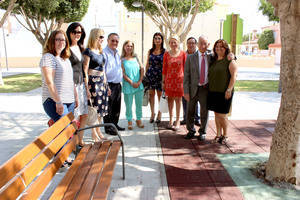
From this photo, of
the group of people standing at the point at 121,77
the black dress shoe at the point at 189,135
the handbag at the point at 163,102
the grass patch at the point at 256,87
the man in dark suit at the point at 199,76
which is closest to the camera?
the group of people standing at the point at 121,77

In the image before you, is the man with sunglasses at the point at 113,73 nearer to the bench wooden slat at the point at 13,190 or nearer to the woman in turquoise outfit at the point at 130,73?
the woman in turquoise outfit at the point at 130,73

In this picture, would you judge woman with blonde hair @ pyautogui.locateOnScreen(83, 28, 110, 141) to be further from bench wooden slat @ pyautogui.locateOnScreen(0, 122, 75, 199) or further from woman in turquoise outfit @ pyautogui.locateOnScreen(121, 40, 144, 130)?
bench wooden slat @ pyautogui.locateOnScreen(0, 122, 75, 199)

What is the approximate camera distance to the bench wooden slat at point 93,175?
2279 mm

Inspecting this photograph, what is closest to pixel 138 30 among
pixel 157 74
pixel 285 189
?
pixel 157 74

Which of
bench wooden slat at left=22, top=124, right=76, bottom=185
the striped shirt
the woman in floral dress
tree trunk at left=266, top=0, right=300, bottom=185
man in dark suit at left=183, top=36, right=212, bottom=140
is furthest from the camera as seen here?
the woman in floral dress

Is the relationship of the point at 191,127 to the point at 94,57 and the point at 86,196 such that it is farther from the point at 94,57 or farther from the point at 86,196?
the point at 86,196

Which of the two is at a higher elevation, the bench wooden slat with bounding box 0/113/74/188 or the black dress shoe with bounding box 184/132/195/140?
the bench wooden slat with bounding box 0/113/74/188

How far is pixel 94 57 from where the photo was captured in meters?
4.44

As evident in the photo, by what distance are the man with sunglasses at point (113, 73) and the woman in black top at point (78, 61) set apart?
2.23ft

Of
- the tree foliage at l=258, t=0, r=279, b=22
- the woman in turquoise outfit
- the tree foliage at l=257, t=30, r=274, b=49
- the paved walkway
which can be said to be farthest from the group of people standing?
the tree foliage at l=257, t=30, r=274, b=49

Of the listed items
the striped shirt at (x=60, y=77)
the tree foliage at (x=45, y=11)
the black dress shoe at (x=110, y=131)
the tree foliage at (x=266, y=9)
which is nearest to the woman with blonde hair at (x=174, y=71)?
the black dress shoe at (x=110, y=131)

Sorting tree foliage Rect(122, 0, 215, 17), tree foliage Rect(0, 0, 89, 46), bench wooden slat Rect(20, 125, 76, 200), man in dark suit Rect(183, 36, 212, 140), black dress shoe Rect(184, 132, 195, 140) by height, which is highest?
tree foliage Rect(122, 0, 215, 17)

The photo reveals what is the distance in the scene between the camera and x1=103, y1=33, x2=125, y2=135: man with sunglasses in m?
4.95

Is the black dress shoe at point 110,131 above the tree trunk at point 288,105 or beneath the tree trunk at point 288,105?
beneath
